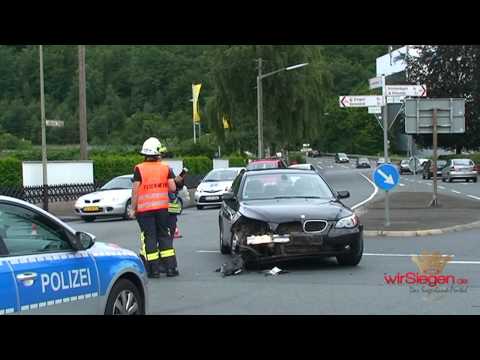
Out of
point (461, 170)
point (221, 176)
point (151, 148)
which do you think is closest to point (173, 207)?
point (151, 148)

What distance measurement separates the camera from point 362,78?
12500 cm

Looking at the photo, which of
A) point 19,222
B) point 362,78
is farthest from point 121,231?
point 362,78

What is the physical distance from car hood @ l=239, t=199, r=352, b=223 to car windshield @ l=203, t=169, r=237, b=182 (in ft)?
57.9

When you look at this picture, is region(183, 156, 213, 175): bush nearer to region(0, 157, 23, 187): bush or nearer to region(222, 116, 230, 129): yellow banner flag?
region(222, 116, 230, 129): yellow banner flag

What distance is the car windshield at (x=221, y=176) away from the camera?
2986cm

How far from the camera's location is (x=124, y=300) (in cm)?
706

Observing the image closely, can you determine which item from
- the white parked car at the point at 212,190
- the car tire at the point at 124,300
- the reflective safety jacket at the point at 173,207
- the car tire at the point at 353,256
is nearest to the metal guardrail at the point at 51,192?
the white parked car at the point at 212,190

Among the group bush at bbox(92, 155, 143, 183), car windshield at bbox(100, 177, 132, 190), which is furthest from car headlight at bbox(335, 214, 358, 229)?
bush at bbox(92, 155, 143, 183)

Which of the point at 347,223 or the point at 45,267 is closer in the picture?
the point at 45,267

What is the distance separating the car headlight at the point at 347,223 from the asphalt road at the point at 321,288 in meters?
Result: 0.66

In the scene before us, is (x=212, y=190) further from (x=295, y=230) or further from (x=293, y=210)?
(x=295, y=230)

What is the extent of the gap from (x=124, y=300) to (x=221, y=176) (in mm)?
23206

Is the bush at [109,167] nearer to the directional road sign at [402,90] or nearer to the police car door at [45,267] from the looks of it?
the directional road sign at [402,90]
